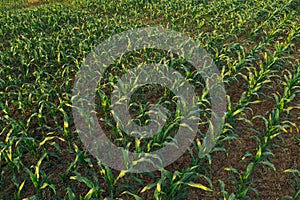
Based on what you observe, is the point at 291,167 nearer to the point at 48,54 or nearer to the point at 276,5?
the point at 48,54

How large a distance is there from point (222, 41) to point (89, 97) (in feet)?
13.1

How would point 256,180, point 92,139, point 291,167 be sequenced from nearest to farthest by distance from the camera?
point 256,180
point 291,167
point 92,139

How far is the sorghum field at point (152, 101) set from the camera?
3.48 meters

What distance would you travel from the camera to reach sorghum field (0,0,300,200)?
348 cm

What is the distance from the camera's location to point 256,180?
3.55 m

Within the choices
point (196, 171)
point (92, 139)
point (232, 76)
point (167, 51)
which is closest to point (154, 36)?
point (167, 51)

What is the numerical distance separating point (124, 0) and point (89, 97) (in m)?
7.41

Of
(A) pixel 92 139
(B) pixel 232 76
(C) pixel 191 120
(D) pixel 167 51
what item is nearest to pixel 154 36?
(D) pixel 167 51

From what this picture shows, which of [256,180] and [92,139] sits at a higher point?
[92,139]

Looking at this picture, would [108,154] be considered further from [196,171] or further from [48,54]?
[48,54]

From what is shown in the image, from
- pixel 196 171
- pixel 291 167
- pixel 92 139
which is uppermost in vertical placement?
pixel 92 139

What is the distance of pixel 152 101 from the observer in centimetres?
517

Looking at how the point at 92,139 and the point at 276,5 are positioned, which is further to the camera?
the point at 276,5

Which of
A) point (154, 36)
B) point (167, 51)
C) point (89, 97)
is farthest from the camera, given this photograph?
point (154, 36)
